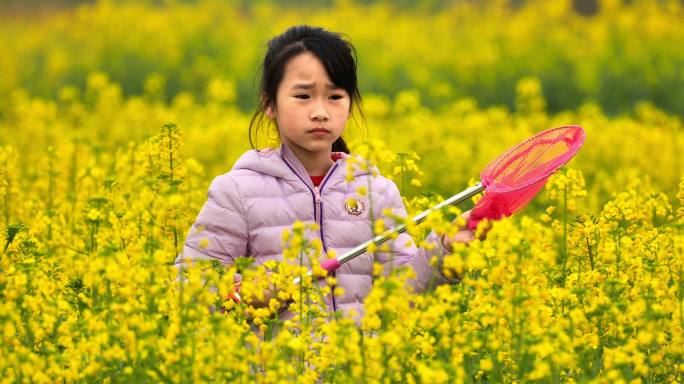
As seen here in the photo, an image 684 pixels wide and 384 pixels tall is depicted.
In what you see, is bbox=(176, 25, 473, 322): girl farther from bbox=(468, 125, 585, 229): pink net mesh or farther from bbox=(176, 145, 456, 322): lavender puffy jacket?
bbox=(468, 125, 585, 229): pink net mesh

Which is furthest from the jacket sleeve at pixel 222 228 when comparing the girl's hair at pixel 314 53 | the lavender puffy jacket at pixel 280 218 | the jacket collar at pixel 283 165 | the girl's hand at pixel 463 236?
the girl's hand at pixel 463 236

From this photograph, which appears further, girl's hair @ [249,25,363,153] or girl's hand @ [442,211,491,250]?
girl's hair @ [249,25,363,153]

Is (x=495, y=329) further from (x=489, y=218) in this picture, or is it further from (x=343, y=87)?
(x=343, y=87)

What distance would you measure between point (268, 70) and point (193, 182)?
0.92 meters

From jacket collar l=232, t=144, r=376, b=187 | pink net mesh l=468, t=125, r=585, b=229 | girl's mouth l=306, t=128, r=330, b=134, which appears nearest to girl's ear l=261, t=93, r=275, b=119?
jacket collar l=232, t=144, r=376, b=187

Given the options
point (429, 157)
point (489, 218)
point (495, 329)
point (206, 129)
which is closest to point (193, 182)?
point (489, 218)

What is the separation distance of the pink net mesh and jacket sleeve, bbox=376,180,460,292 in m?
0.16

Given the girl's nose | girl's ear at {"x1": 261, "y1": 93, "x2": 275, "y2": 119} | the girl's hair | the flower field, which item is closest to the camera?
the flower field

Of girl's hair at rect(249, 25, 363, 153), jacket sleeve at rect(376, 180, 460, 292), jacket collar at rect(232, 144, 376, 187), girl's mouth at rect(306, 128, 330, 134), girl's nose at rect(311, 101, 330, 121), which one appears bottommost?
jacket sleeve at rect(376, 180, 460, 292)

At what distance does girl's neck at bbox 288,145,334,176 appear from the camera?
4.63 metres

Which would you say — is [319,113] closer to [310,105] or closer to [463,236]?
[310,105]

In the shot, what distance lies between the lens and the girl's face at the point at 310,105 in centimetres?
446

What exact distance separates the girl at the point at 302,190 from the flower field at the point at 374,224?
173mm

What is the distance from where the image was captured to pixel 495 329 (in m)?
3.67
